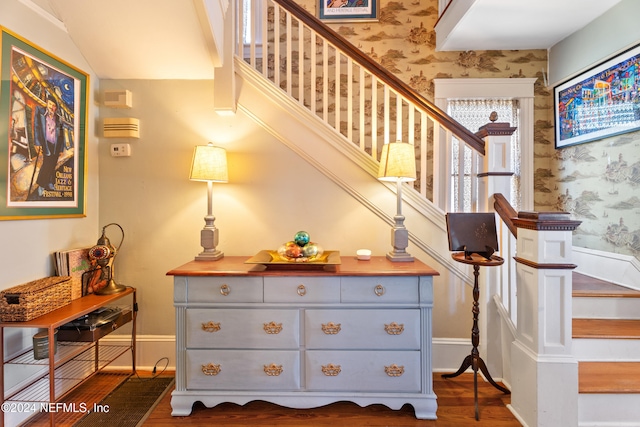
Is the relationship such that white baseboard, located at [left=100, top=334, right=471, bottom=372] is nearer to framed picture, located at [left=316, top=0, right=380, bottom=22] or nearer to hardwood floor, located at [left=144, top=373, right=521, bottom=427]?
hardwood floor, located at [left=144, top=373, right=521, bottom=427]

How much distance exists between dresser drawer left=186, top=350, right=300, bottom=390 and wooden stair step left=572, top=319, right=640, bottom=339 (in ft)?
6.06

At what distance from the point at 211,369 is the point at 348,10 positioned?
378cm

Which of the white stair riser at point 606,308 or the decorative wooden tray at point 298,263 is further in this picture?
the white stair riser at point 606,308

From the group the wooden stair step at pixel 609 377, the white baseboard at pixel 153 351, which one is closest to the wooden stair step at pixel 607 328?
the wooden stair step at pixel 609 377

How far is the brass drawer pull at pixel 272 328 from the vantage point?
1934 mm

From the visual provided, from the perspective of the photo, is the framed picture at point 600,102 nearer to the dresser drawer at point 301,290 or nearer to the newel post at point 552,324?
the newel post at point 552,324

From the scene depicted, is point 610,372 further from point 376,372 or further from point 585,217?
point 585,217

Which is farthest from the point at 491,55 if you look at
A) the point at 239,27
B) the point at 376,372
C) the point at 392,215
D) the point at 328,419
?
the point at 328,419

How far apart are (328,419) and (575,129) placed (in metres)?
3.46

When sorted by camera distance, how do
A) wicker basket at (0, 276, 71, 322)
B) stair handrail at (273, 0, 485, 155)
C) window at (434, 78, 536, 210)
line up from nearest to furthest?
1. wicker basket at (0, 276, 71, 322)
2. stair handrail at (273, 0, 485, 155)
3. window at (434, 78, 536, 210)

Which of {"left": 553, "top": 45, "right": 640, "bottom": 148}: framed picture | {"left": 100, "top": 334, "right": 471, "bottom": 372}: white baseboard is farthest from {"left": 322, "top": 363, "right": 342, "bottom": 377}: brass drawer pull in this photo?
{"left": 553, "top": 45, "right": 640, "bottom": 148}: framed picture

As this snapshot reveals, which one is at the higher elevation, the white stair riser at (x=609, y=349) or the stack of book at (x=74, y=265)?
the stack of book at (x=74, y=265)

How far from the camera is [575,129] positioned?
3.17 meters

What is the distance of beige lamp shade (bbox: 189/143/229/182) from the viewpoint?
2189 mm
